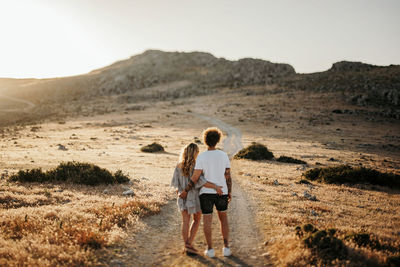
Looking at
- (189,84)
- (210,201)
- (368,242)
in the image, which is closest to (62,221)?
(210,201)

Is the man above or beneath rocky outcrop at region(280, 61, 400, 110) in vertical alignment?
beneath

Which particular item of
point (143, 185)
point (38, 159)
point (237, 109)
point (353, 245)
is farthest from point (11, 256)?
point (237, 109)

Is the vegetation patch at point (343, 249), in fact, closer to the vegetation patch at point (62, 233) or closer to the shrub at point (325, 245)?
the shrub at point (325, 245)

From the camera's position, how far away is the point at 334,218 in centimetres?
1021

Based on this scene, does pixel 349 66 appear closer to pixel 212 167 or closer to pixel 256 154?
pixel 256 154

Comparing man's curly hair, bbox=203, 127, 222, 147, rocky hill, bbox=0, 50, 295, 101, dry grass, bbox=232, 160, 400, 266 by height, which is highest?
rocky hill, bbox=0, 50, 295, 101

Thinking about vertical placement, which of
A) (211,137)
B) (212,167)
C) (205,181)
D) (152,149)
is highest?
(211,137)

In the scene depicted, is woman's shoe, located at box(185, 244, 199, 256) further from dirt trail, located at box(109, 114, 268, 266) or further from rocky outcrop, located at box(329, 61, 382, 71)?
rocky outcrop, located at box(329, 61, 382, 71)

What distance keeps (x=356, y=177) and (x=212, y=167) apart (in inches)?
546

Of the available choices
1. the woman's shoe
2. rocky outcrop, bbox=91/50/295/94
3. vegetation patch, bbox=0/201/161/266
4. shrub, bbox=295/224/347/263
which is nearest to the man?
the woman's shoe

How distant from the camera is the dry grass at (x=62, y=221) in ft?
20.5

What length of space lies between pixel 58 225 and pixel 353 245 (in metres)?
7.97

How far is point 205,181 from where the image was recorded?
6.65 m

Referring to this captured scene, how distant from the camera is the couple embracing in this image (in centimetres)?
667
